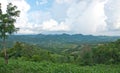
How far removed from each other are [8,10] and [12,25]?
8.40ft

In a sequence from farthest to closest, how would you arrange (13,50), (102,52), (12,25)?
(102,52) < (13,50) < (12,25)

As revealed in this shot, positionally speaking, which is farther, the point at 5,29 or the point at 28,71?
the point at 5,29

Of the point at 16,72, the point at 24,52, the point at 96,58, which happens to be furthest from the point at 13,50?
the point at 16,72

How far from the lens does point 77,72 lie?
42844 millimetres

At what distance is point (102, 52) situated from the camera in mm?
112438

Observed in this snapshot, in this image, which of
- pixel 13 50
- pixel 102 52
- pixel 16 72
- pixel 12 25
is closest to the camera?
pixel 16 72

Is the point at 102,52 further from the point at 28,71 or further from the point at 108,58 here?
the point at 28,71

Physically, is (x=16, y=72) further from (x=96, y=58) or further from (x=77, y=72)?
(x=96, y=58)

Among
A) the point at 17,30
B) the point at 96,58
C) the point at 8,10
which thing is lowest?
the point at 96,58

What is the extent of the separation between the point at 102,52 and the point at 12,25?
71932mm

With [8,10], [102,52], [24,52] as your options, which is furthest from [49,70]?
[102,52]

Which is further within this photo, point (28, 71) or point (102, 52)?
point (102, 52)

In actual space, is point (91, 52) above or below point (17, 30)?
below

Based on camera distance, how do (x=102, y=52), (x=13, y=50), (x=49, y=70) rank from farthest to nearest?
(x=102, y=52), (x=13, y=50), (x=49, y=70)
